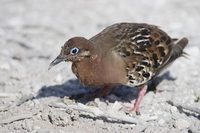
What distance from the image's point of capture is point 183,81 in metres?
9.23

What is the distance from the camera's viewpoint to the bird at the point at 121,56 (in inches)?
306

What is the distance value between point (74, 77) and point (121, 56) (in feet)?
4.93

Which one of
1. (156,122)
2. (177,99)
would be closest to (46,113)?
(156,122)

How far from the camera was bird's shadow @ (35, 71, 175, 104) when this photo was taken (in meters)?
8.63

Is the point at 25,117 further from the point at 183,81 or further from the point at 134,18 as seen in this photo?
the point at 134,18

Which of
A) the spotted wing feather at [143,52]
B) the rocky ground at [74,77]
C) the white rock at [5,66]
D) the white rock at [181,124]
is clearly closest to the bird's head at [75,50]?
the spotted wing feather at [143,52]

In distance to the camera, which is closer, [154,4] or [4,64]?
[4,64]

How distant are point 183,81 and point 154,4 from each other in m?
3.94

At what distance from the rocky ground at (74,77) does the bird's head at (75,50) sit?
624 mm

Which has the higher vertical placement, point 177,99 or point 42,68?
point 42,68

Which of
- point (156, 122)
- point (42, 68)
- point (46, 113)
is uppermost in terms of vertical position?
point (42, 68)

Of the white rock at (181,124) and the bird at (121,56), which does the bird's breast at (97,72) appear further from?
the white rock at (181,124)

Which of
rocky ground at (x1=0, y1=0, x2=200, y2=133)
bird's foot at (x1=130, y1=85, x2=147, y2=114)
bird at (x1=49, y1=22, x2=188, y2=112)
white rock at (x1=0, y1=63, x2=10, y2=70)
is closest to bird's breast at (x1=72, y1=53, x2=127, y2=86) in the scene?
bird at (x1=49, y1=22, x2=188, y2=112)

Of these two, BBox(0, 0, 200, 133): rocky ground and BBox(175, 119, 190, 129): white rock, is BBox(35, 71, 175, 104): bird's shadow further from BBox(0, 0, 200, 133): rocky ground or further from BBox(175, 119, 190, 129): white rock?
BBox(175, 119, 190, 129): white rock
